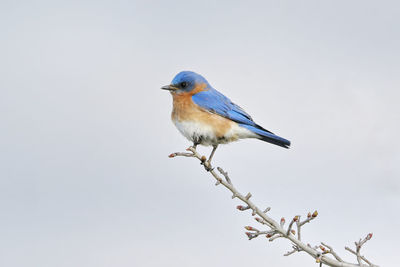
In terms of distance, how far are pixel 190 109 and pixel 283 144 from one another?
1760 mm

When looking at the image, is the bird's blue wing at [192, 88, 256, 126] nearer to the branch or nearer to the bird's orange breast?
the bird's orange breast

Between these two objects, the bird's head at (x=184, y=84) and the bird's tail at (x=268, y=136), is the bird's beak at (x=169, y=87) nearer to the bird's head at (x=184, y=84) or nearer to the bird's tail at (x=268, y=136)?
the bird's head at (x=184, y=84)

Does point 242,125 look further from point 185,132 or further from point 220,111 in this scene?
point 185,132

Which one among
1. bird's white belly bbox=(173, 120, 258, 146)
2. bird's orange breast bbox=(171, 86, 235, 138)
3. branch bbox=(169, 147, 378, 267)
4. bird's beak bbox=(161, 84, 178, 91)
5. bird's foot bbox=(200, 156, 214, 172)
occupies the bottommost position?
branch bbox=(169, 147, 378, 267)

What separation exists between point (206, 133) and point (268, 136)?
1.11 m

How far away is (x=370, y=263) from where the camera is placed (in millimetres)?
6711

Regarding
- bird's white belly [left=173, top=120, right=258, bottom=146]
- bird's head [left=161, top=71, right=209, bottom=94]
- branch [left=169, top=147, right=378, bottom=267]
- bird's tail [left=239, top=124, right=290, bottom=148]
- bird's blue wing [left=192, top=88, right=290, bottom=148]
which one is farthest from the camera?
bird's head [left=161, top=71, right=209, bottom=94]

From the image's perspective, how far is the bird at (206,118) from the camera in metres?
8.84

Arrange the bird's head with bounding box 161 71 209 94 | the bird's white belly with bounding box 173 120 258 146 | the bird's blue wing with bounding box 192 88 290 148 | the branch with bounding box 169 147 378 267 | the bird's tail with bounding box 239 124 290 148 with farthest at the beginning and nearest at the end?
the bird's head with bounding box 161 71 209 94, the bird's blue wing with bounding box 192 88 290 148, the bird's white belly with bounding box 173 120 258 146, the bird's tail with bounding box 239 124 290 148, the branch with bounding box 169 147 378 267

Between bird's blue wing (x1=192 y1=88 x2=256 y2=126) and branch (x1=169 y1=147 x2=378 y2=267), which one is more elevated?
bird's blue wing (x1=192 y1=88 x2=256 y2=126)

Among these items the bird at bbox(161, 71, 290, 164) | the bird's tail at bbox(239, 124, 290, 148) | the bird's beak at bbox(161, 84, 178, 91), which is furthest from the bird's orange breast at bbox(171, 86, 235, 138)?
the bird's tail at bbox(239, 124, 290, 148)

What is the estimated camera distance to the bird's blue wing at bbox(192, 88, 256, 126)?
29.5 ft

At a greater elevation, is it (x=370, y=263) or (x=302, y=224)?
(x=302, y=224)

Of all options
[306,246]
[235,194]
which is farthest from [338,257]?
[235,194]
